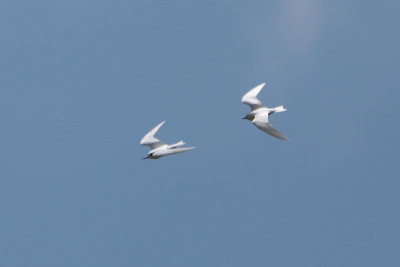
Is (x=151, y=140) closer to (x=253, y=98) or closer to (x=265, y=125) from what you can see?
(x=253, y=98)

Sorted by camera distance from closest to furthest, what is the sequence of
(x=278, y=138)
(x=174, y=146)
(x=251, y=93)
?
(x=278, y=138) < (x=174, y=146) < (x=251, y=93)

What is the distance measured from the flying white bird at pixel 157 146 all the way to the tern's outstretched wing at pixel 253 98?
12734mm

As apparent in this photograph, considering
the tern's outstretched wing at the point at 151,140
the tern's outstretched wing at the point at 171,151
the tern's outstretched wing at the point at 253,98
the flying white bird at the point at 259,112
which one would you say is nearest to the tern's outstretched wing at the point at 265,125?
the flying white bird at the point at 259,112

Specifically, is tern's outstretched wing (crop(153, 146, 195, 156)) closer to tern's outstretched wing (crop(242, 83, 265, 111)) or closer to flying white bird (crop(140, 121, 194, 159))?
flying white bird (crop(140, 121, 194, 159))

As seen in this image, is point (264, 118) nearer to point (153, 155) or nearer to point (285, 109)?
point (285, 109)

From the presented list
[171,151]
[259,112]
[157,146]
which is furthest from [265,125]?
[157,146]

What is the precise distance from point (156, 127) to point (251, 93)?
592 inches

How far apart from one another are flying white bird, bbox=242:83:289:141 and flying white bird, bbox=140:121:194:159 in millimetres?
10537

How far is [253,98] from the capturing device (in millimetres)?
135875

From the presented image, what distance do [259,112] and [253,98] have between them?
6.41 metres

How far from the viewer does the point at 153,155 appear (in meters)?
131

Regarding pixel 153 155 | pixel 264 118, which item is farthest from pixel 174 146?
pixel 264 118

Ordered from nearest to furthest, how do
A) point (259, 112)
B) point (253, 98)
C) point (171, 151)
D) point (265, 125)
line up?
point (265, 125), point (171, 151), point (259, 112), point (253, 98)

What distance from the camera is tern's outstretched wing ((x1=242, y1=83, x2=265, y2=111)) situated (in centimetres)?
13412
